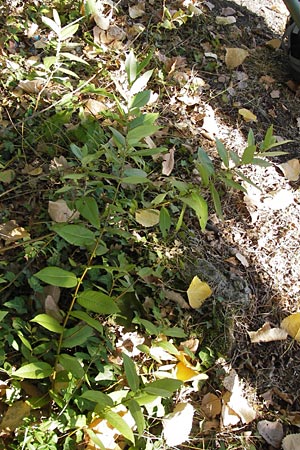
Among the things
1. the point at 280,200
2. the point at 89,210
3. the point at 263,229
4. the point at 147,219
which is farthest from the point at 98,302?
the point at 280,200

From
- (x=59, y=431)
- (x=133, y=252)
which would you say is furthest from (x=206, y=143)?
(x=59, y=431)

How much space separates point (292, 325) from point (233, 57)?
157cm

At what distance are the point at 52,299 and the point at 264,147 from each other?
78 centimetres

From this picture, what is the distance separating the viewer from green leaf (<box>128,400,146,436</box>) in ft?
4.29

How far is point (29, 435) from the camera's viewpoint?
143 centimetres

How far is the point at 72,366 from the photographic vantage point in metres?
1.41

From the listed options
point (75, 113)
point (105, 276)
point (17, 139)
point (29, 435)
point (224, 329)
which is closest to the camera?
point (29, 435)

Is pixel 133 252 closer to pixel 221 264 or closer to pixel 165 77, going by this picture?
pixel 221 264

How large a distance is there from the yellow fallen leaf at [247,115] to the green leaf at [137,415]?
1.73 meters

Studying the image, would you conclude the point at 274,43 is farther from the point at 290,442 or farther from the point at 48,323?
the point at 48,323

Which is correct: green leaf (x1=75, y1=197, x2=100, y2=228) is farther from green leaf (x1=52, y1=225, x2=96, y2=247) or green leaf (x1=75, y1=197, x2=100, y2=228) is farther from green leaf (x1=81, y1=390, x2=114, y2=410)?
green leaf (x1=81, y1=390, x2=114, y2=410)

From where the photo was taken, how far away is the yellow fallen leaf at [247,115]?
8.89 ft

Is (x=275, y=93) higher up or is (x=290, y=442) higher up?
(x=275, y=93)

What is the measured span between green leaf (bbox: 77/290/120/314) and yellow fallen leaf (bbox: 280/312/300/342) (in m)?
0.86
